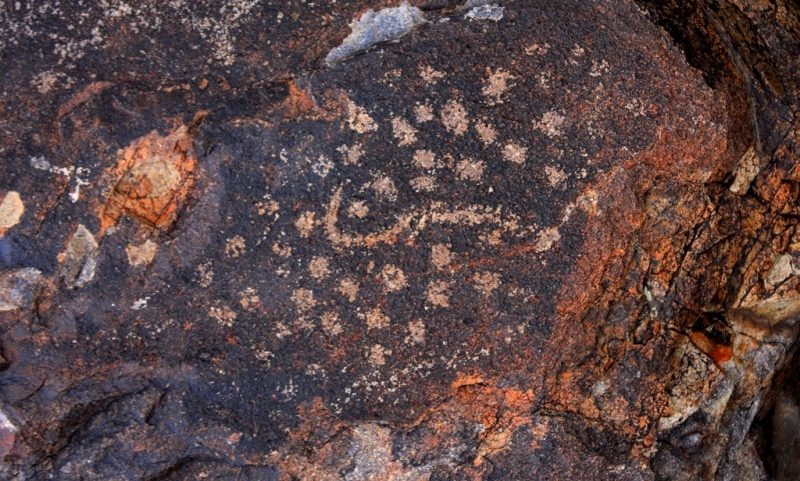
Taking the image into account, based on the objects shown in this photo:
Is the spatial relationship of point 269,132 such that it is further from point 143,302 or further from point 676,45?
point 676,45

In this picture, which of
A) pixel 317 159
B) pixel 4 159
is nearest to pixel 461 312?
pixel 317 159

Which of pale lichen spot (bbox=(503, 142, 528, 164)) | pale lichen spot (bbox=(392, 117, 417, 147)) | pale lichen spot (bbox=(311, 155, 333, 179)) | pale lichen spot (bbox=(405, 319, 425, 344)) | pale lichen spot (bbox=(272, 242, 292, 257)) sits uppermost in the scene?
pale lichen spot (bbox=(392, 117, 417, 147))

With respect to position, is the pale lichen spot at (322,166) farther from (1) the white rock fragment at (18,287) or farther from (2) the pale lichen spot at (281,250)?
(1) the white rock fragment at (18,287)

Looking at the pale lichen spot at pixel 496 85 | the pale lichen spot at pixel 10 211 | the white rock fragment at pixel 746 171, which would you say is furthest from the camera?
the white rock fragment at pixel 746 171

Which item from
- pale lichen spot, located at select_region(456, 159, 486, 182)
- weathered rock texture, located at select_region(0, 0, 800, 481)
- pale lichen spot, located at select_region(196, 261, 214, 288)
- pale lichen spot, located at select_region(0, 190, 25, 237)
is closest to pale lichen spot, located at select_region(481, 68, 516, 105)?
weathered rock texture, located at select_region(0, 0, 800, 481)

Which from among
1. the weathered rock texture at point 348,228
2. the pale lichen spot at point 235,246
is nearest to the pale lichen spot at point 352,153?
the weathered rock texture at point 348,228

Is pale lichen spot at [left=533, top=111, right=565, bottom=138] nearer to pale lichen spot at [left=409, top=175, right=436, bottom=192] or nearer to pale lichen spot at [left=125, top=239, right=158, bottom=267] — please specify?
pale lichen spot at [left=409, top=175, right=436, bottom=192]

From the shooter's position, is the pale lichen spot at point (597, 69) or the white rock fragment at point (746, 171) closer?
the pale lichen spot at point (597, 69)

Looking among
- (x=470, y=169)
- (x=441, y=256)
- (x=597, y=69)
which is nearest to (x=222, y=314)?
(x=441, y=256)
